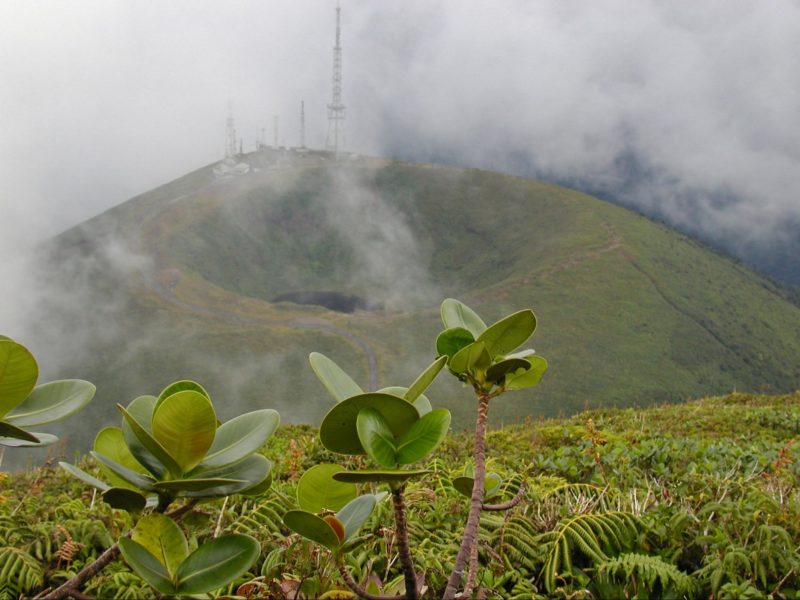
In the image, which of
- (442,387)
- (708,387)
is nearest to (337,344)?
(442,387)

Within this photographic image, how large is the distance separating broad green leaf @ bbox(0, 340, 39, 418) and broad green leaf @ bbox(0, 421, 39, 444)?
0.11 feet

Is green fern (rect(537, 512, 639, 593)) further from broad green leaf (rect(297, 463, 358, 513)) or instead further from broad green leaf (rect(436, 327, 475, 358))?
broad green leaf (rect(436, 327, 475, 358))

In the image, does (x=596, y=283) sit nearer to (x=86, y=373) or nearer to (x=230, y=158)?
(x=86, y=373)

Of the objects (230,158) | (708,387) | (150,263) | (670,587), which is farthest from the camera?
(230,158)

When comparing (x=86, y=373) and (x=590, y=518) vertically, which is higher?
(x=590, y=518)

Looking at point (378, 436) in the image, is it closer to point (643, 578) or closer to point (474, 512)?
point (474, 512)

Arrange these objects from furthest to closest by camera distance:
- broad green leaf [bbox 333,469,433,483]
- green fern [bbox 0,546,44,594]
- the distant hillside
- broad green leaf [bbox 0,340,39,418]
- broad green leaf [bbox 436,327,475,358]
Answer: the distant hillside → green fern [bbox 0,546,44,594] → broad green leaf [bbox 436,327,475,358] → broad green leaf [bbox 0,340,39,418] → broad green leaf [bbox 333,469,433,483]

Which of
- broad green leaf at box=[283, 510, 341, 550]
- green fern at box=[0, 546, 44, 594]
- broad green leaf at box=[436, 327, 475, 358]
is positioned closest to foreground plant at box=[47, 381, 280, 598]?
broad green leaf at box=[283, 510, 341, 550]

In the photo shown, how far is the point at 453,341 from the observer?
1.74 m

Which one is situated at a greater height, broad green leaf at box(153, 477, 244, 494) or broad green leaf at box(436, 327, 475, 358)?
broad green leaf at box(436, 327, 475, 358)

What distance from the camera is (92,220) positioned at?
110m

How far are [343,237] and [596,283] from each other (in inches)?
2159

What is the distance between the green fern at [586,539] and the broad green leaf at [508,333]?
150cm

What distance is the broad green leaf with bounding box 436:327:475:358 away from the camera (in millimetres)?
1727
